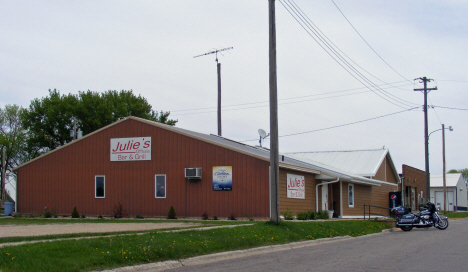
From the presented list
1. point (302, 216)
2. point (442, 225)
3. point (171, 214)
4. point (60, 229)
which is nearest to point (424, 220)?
point (442, 225)

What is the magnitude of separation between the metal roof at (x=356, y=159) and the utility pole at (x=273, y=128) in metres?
23.7

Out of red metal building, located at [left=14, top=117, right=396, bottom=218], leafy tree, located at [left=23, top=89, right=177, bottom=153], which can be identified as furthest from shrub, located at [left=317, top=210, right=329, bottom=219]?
leafy tree, located at [left=23, top=89, right=177, bottom=153]

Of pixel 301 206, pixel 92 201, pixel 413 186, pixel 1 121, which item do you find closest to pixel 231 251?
pixel 301 206

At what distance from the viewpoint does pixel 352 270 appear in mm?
10594

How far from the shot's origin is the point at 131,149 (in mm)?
29297

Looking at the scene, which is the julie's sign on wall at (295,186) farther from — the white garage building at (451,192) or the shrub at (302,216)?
the white garage building at (451,192)

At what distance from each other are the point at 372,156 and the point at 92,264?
36740mm

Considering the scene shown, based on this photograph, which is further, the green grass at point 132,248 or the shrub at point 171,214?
the shrub at point 171,214

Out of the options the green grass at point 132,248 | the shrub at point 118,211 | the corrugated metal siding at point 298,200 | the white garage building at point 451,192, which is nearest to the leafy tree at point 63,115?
the shrub at point 118,211

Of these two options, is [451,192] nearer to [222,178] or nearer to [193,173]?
[222,178]

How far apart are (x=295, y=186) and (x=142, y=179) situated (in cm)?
849

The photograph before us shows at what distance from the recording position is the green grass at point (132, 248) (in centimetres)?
1002

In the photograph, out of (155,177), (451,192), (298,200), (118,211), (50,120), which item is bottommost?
(451,192)

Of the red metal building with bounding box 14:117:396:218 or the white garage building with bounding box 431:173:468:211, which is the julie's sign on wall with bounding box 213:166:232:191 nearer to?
the red metal building with bounding box 14:117:396:218
